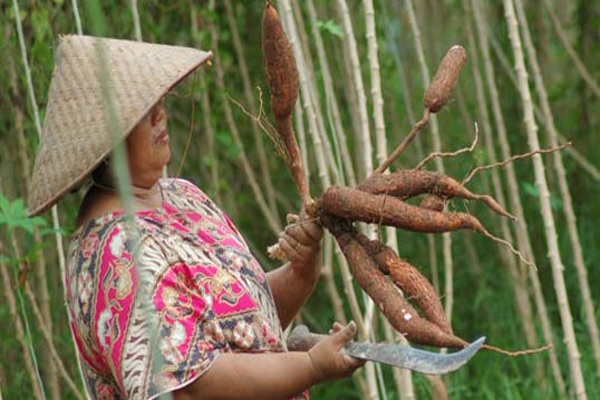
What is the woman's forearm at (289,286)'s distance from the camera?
8.31ft

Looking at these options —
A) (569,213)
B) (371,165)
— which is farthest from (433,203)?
(569,213)

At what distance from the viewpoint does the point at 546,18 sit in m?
5.63

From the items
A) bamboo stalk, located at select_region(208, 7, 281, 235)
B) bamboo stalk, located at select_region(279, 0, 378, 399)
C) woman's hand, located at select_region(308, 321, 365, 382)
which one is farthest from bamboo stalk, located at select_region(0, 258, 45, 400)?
woman's hand, located at select_region(308, 321, 365, 382)

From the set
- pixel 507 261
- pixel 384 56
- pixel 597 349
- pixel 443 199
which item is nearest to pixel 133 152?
pixel 443 199

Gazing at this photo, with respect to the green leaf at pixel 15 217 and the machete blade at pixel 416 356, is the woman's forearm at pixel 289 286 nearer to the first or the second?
the machete blade at pixel 416 356

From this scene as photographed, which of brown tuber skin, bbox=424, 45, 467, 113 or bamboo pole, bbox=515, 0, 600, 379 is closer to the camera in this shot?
brown tuber skin, bbox=424, 45, 467, 113

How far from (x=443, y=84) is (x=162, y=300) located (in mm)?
631

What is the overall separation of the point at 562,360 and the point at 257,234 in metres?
1.17

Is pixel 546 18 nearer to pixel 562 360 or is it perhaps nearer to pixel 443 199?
pixel 562 360

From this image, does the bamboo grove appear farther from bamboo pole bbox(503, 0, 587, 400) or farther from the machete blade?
the machete blade

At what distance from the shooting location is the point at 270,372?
2.22m

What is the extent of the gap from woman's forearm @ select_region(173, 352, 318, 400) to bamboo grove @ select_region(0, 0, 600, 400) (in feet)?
0.74

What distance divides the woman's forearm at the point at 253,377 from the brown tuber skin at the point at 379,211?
0.26 meters

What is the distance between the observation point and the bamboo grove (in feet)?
10.7
